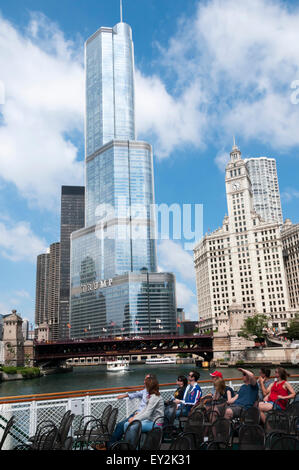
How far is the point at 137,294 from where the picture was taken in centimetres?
18712

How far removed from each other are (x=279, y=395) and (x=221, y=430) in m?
3.30

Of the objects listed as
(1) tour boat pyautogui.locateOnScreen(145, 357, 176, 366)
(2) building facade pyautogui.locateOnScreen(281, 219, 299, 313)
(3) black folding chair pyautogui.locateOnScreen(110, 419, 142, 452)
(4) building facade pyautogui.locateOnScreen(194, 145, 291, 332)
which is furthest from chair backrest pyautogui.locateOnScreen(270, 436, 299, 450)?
(1) tour boat pyautogui.locateOnScreen(145, 357, 176, 366)

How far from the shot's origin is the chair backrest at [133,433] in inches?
303

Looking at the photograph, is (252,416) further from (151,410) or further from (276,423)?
(151,410)

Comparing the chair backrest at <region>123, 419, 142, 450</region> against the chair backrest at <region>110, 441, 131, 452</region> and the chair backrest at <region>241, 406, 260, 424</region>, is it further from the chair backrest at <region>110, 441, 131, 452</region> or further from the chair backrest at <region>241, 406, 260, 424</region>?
the chair backrest at <region>241, 406, 260, 424</region>

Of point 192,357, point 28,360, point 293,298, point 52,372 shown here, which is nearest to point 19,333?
point 28,360

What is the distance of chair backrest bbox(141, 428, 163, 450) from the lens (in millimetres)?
6980

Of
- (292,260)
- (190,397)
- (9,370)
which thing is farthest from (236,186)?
(190,397)

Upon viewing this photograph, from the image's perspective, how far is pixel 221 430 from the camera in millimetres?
7637

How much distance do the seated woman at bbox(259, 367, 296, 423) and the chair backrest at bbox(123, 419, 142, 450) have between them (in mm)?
3853

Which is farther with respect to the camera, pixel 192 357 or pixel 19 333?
pixel 192 357
